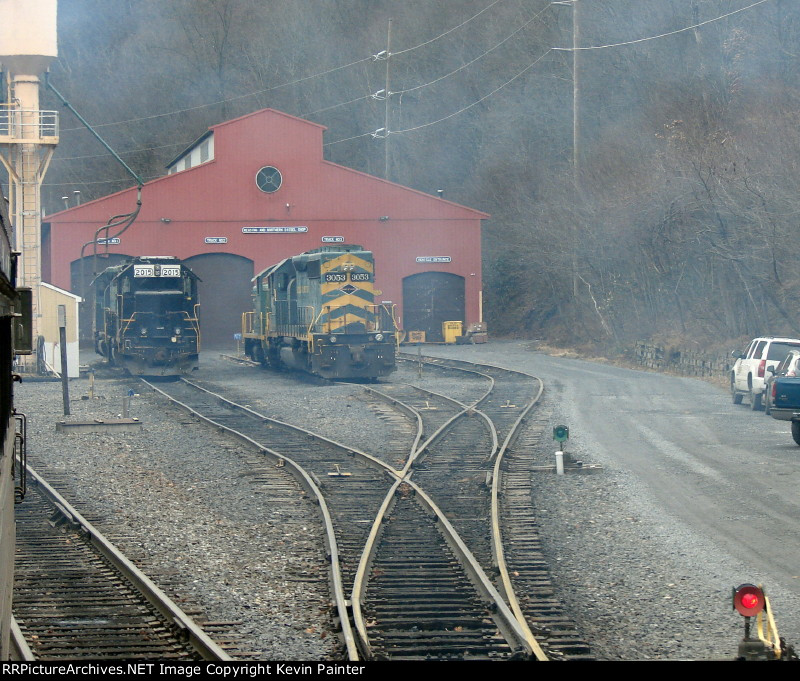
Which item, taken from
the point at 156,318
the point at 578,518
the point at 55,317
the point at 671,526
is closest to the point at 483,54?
the point at 156,318

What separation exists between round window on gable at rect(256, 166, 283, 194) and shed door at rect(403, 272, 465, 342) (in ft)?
24.6

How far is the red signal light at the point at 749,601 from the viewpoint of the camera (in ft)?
17.6

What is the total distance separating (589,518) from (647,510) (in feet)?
2.60

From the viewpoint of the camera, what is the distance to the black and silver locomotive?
1154 inches

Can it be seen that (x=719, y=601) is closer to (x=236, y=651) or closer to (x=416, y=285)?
(x=236, y=651)

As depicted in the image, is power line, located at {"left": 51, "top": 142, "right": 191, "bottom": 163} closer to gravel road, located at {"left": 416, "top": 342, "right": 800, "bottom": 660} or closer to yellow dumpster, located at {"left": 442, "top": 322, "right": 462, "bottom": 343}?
yellow dumpster, located at {"left": 442, "top": 322, "right": 462, "bottom": 343}

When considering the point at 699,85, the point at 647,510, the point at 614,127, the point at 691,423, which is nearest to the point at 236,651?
the point at 647,510

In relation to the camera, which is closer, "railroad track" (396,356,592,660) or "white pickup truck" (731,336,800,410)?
"railroad track" (396,356,592,660)

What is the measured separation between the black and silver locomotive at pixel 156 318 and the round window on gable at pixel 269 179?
57.7 feet

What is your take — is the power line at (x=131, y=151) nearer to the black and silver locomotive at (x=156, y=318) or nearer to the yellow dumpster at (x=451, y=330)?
the yellow dumpster at (x=451, y=330)

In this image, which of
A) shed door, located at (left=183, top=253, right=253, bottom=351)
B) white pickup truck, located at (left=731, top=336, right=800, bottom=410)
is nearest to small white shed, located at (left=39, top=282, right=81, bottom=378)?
shed door, located at (left=183, top=253, right=253, bottom=351)

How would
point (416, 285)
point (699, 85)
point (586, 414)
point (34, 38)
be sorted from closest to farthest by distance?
point (586, 414), point (34, 38), point (699, 85), point (416, 285)

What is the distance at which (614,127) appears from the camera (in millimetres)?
43969

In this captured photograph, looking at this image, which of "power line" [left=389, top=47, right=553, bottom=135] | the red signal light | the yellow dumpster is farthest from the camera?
"power line" [left=389, top=47, right=553, bottom=135]
